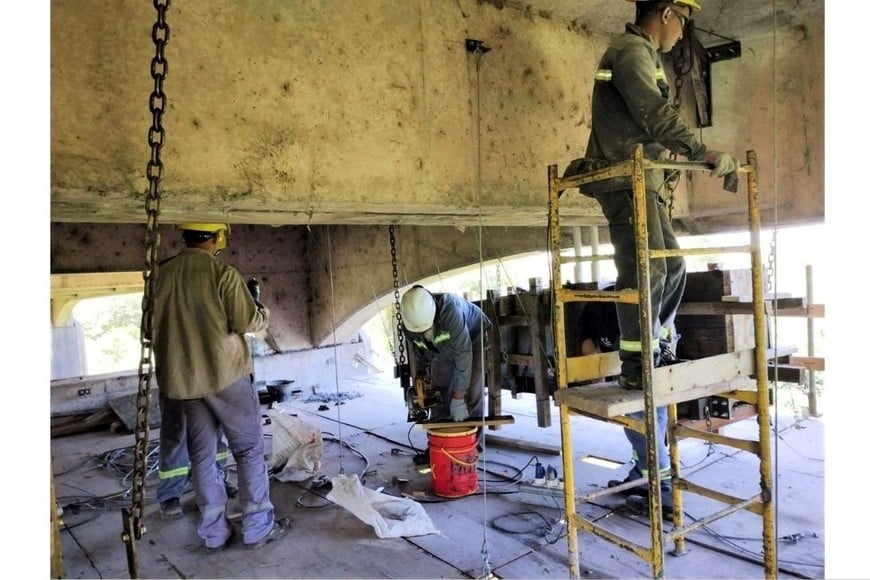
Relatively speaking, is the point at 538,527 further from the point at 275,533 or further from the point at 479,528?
the point at 275,533

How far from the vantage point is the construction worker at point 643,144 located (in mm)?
2658

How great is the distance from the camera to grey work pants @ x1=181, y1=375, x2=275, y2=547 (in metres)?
3.71

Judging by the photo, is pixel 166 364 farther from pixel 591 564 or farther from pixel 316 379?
pixel 316 379

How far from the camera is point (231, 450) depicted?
12.3 feet

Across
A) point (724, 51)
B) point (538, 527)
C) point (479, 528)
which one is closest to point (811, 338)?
point (724, 51)

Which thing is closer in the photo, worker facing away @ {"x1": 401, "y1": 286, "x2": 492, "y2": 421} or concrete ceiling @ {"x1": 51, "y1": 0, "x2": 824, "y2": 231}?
concrete ceiling @ {"x1": 51, "y1": 0, "x2": 824, "y2": 231}

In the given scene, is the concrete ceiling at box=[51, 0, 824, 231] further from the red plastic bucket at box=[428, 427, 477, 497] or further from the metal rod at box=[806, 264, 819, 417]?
the red plastic bucket at box=[428, 427, 477, 497]

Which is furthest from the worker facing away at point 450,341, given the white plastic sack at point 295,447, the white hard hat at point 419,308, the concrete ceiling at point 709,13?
the concrete ceiling at point 709,13

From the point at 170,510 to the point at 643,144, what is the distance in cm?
412

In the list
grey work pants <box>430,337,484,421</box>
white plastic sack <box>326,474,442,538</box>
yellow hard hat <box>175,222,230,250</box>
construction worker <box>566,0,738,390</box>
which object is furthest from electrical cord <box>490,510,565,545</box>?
yellow hard hat <box>175,222,230,250</box>

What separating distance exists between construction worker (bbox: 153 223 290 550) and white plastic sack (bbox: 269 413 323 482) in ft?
4.37

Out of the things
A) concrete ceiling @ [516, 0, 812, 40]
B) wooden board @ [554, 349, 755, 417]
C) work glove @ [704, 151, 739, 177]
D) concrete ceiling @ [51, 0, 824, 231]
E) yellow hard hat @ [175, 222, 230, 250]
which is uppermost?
concrete ceiling @ [516, 0, 812, 40]

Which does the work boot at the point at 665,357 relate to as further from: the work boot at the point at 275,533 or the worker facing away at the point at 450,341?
the work boot at the point at 275,533

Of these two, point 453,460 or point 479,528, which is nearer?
point 479,528
